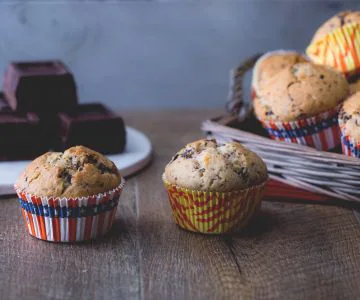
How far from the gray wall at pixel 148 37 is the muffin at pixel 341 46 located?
1.04 metres

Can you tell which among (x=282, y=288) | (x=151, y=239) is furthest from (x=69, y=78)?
(x=282, y=288)

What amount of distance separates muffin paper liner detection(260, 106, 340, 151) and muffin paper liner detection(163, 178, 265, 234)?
0.30m

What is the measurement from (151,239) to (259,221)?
12.2 inches

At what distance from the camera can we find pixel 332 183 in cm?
188

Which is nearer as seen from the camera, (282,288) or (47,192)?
(282,288)

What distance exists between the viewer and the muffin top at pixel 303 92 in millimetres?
1935

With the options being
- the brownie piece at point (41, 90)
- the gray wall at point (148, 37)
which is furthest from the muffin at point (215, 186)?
the gray wall at point (148, 37)

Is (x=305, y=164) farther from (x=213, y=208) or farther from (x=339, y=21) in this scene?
(x=339, y=21)

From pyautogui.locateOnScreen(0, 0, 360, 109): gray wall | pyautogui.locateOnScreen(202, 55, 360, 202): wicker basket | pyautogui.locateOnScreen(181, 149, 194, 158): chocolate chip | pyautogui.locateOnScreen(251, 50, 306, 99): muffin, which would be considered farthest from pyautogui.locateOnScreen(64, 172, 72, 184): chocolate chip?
pyautogui.locateOnScreen(0, 0, 360, 109): gray wall

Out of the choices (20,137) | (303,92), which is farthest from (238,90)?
(20,137)

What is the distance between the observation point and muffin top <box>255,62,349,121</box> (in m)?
1.93

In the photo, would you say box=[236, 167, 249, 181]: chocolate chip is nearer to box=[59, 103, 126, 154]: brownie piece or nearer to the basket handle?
the basket handle

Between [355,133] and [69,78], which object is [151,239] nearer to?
[355,133]

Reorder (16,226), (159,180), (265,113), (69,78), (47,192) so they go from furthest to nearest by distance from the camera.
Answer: (69,78), (159,180), (265,113), (16,226), (47,192)
